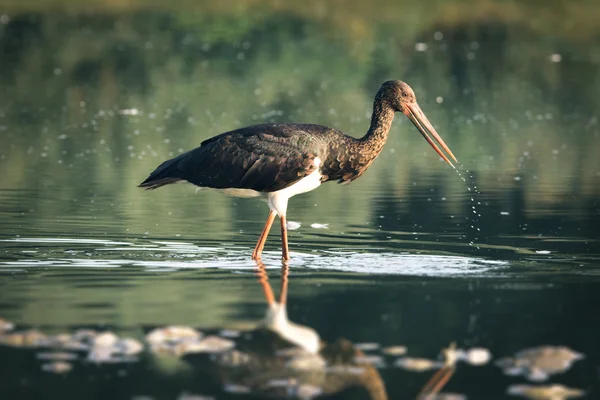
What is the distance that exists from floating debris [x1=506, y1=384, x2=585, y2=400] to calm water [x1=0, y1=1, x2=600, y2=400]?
9cm

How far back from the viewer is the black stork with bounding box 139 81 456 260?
1142 cm

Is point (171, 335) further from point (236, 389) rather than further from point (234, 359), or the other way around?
point (236, 389)

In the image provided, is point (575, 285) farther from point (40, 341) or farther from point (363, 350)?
point (40, 341)

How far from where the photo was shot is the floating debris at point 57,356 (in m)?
7.56

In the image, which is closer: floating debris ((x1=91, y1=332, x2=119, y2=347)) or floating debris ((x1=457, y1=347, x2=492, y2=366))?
floating debris ((x1=457, y1=347, x2=492, y2=366))

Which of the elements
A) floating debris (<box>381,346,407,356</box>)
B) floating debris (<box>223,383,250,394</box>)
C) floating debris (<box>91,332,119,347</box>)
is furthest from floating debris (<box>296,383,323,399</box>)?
floating debris (<box>91,332,119,347</box>)

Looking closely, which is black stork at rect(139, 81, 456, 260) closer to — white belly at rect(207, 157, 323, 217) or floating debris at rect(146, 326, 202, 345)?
white belly at rect(207, 157, 323, 217)

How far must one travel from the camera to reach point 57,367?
7363 millimetres

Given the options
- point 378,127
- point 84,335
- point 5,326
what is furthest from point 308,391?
point 378,127

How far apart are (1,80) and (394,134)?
10.0m

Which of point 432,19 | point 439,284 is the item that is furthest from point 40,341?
point 432,19

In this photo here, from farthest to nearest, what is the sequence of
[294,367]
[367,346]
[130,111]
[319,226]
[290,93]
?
[290,93]
[130,111]
[319,226]
[367,346]
[294,367]

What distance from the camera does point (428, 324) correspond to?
28.3 ft

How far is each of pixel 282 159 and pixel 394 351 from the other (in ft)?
12.5
